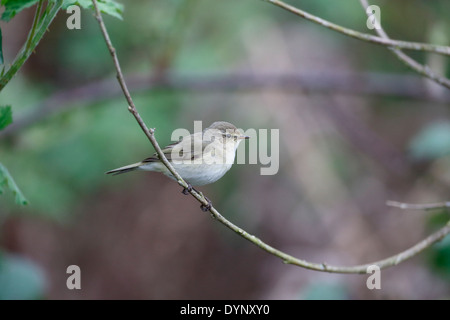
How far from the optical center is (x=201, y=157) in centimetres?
338

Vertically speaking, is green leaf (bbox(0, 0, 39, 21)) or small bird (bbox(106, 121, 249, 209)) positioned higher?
small bird (bbox(106, 121, 249, 209))

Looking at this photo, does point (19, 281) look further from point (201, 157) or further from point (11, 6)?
point (11, 6)

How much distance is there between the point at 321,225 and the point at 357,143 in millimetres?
1202

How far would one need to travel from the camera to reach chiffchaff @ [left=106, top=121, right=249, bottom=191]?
3162 mm

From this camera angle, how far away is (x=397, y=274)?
6074mm

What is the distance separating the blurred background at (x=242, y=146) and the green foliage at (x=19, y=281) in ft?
5.62

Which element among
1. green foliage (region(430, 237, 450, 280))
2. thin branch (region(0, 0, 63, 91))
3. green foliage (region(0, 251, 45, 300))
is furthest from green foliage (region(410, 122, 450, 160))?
thin branch (region(0, 0, 63, 91))

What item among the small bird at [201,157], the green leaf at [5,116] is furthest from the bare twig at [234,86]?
the green leaf at [5,116]

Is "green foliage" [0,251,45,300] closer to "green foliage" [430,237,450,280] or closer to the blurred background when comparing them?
the blurred background

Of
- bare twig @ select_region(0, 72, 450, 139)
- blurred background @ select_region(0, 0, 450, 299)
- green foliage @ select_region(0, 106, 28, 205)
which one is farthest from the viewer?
blurred background @ select_region(0, 0, 450, 299)

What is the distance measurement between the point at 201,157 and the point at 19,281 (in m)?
1.30

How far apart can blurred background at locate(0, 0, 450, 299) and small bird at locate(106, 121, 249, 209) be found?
138 centimetres

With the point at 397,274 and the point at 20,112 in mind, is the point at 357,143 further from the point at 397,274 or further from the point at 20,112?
the point at 20,112

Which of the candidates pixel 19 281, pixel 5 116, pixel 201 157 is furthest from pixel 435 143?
pixel 5 116
